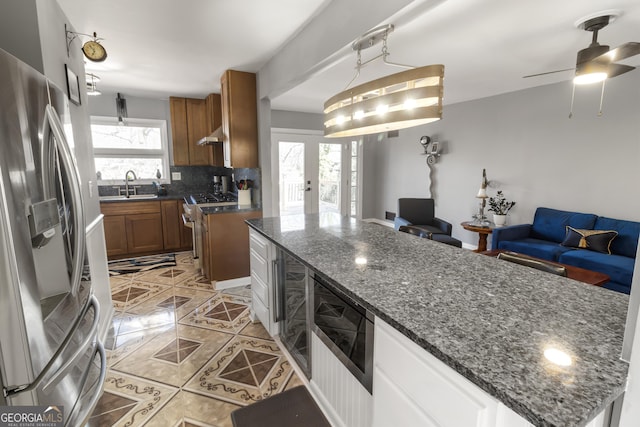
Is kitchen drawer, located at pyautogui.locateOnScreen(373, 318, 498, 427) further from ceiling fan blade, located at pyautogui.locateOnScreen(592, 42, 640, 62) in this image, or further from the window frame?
the window frame

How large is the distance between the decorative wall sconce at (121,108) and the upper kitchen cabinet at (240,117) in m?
2.12

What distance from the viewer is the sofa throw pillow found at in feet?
10.5

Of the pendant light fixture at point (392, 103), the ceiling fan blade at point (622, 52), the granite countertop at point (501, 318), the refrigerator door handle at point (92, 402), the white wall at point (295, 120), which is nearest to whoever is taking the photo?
the granite countertop at point (501, 318)

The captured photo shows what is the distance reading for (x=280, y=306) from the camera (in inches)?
84.3

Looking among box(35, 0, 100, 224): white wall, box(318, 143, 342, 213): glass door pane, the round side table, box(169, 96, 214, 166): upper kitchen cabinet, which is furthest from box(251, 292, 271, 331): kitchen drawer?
box(318, 143, 342, 213): glass door pane

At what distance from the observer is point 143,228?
14.6 feet

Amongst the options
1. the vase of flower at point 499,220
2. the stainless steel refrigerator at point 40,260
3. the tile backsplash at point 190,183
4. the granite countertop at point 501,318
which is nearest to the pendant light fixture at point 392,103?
the granite countertop at point 501,318

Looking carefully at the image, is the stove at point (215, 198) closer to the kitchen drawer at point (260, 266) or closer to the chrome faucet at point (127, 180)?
the chrome faucet at point (127, 180)

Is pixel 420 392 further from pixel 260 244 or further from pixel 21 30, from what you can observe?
pixel 21 30

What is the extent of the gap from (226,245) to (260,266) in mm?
1185

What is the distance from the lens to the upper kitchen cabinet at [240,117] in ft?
11.2

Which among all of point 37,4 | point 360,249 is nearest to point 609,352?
point 360,249

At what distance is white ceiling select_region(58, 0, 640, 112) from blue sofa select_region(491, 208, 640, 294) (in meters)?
1.63

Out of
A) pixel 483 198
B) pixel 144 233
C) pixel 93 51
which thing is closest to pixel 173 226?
pixel 144 233
